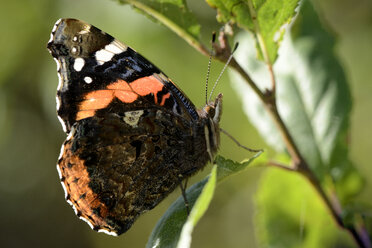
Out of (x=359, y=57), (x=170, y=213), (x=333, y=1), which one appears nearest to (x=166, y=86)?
(x=170, y=213)

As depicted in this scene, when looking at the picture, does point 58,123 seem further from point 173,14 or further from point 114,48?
point 173,14

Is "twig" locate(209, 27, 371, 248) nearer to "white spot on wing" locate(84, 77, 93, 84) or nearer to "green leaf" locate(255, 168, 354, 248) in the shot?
"green leaf" locate(255, 168, 354, 248)

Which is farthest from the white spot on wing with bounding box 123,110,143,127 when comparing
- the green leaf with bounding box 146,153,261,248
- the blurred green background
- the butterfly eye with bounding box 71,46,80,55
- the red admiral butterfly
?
the blurred green background

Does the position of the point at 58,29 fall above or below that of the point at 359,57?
above

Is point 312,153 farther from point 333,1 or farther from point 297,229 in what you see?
point 333,1

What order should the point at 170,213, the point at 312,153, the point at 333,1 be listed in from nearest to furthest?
the point at 170,213, the point at 312,153, the point at 333,1
